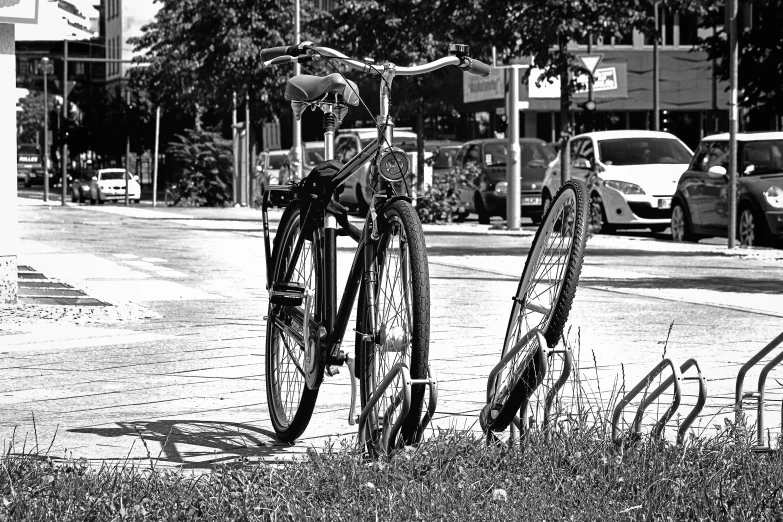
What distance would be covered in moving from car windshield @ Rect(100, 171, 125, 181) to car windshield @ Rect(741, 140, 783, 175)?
152ft

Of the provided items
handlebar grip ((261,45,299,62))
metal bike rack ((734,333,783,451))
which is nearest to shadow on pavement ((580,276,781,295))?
handlebar grip ((261,45,299,62))

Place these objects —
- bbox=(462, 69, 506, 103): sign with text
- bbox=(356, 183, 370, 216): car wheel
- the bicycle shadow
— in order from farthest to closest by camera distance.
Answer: bbox=(462, 69, 506, 103): sign with text
bbox=(356, 183, 370, 216): car wheel
the bicycle shadow

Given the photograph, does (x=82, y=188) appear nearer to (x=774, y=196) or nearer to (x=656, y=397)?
(x=774, y=196)

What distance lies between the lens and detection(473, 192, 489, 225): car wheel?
2989 centimetres

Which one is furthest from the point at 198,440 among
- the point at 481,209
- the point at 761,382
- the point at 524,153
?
the point at 524,153

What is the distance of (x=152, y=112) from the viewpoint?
205 feet

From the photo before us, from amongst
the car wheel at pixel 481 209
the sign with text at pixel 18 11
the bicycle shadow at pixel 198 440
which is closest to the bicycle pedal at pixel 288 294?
the bicycle shadow at pixel 198 440

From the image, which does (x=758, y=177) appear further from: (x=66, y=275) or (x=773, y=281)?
(x=66, y=275)

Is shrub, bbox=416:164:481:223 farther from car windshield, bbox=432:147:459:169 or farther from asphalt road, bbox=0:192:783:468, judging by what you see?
asphalt road, bbox=0:192:783:468

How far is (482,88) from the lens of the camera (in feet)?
169

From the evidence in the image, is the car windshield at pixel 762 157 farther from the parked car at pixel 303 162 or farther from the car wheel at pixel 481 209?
the parked car at pixel 303 162

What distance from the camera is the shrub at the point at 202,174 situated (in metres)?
46.1

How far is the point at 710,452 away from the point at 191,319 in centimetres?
601

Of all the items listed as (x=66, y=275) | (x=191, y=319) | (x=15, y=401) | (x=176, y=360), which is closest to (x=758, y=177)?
(x=66, y=275)
